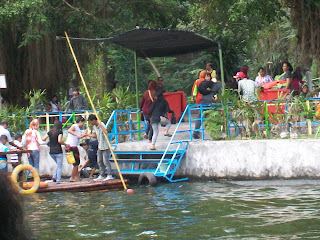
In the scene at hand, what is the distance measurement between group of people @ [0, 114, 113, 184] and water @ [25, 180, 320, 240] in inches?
49.6

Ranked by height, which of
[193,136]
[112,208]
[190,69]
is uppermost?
[190,69]

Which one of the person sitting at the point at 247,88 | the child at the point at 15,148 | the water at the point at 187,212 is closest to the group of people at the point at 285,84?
the person sitting at the point at 247,88

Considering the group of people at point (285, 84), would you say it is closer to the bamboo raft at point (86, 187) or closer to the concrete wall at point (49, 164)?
the bamboo raft at point (86, 187)

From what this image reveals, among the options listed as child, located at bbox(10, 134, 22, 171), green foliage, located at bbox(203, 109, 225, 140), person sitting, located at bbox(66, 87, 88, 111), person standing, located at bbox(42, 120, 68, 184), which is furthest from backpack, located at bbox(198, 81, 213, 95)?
child, located at bbox(10, 134, 22, 171)

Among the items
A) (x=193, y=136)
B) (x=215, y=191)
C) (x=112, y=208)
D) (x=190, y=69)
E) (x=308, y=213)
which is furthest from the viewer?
(x=190, y=69)

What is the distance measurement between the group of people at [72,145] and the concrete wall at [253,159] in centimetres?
185

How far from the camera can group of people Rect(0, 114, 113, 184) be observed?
1466cm

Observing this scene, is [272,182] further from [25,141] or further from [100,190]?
[25,141]

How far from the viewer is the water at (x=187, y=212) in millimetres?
8992

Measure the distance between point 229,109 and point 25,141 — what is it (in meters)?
5.03

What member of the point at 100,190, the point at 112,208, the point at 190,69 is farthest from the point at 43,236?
the point at 190,69

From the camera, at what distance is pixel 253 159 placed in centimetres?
1416

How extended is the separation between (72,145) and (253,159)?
421 cm

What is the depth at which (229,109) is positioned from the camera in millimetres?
14938
